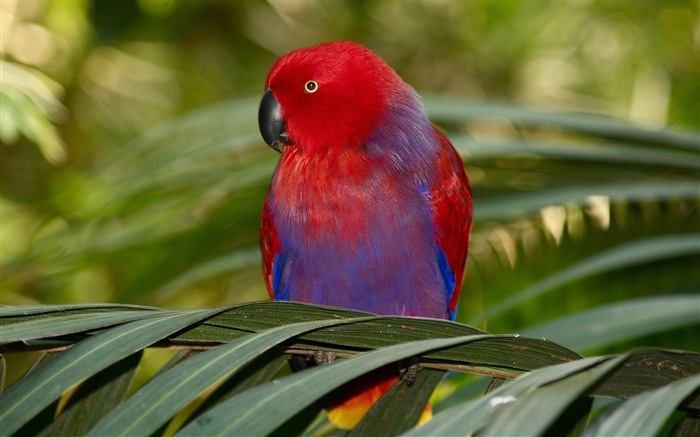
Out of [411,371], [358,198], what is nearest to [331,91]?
[358,198]

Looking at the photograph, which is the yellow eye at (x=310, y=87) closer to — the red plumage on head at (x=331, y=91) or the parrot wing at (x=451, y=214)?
the red plumage on head at (x=331, y=91)

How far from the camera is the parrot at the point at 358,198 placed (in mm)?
1503

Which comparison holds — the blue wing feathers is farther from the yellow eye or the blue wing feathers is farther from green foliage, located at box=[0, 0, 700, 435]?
the yellow eye

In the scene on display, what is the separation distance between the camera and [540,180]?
1933 mm

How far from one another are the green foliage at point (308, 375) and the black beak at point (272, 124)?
2.49ft

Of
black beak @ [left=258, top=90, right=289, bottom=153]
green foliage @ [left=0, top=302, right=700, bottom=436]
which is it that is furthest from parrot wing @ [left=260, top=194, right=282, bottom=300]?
green foliage @ [left=0, top=302, right=700, bottom=436]

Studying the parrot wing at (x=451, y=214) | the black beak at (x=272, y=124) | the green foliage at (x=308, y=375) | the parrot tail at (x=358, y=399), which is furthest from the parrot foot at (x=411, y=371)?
the black beak at (x=272, y=124)

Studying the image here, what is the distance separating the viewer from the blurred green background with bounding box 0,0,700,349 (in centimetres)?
170

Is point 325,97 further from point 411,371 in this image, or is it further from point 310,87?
point 411,371

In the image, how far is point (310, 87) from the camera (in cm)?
168

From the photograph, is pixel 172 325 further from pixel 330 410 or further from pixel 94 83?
pixel 94 83

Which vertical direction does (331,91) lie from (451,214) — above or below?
above

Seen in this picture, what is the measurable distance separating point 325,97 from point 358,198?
26cm

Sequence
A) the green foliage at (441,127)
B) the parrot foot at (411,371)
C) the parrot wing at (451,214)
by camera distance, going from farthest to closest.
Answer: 1. the parrot wing at (451,214)
2. the parrot foot at (411,371)
3. the green foliage at (441,127)
